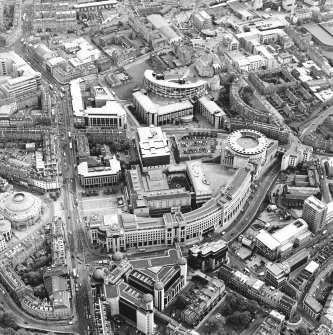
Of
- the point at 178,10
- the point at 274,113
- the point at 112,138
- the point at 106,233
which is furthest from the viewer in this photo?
the point at 178,10

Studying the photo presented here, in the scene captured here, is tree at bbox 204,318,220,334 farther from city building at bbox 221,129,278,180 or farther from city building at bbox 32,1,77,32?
city building at bbox 32,1,77,32

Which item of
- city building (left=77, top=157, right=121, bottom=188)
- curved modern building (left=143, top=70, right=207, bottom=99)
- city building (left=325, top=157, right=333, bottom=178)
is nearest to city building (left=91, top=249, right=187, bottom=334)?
city building (left=77, top=157, right=121, bottom=188)

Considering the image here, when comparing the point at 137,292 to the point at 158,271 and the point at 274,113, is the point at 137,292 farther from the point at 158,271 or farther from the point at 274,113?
the point at 274,113

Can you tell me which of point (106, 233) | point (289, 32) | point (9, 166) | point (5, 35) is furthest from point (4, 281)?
point (289, 32)

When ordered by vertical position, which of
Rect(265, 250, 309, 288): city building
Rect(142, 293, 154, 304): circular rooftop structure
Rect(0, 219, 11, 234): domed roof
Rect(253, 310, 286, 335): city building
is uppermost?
Rect(142, 293, 154, 304): circular rooftop structure

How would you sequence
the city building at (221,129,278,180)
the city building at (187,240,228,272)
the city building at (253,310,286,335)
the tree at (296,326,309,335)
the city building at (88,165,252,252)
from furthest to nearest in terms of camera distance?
the city building at (221,129,278,180) → the city building at (88,165,252,252) → the city building at (187,240,228,272) → the tree at (296,326,309,335) → the city building at (253,310,286,335)

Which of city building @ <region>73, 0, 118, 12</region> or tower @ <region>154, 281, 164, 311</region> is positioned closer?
tower @ <region>154, 281, 164, 311</region>

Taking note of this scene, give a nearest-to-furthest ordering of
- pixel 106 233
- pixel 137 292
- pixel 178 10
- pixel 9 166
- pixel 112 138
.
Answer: pixel 137 292
pixel 106 233
pixel 9 166
pixel 112 138
pixel 178 10

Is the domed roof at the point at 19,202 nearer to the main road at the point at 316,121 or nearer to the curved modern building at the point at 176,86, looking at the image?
the curved modern building at the point at 176,86
